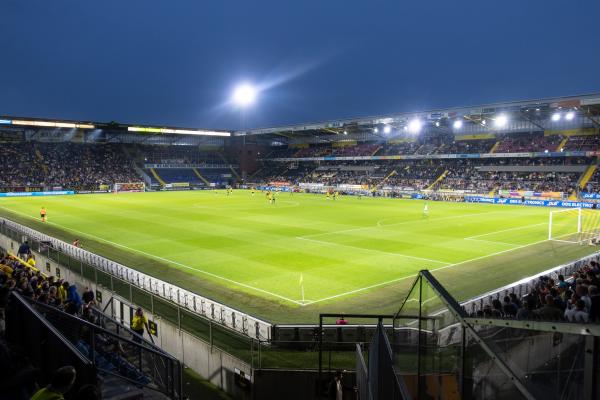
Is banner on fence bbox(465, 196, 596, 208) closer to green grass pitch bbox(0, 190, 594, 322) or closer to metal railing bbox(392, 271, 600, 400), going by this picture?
green grass pitch bbox(0, 190, 594, 322)

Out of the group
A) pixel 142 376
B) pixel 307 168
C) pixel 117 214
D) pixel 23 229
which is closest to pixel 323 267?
pixel 142 376

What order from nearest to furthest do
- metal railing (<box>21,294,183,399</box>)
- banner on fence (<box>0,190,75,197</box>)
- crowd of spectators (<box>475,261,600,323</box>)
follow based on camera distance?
crowd of spectators (<box>475,261,600,323</box>) < metal railing (<box>21,294,183,399</box>) < banner on fence (<box>0,190,75,197</box>)

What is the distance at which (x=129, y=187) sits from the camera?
266ft

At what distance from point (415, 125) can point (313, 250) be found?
5642 cm

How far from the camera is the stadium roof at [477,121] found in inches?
2250

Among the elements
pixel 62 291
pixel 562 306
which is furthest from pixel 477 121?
pixel 62 291

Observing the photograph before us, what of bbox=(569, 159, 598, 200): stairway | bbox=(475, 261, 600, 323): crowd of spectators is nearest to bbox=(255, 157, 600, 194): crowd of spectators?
bbox=(569, 159, 598, 200): stairway

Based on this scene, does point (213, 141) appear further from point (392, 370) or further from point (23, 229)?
point (392, 370)

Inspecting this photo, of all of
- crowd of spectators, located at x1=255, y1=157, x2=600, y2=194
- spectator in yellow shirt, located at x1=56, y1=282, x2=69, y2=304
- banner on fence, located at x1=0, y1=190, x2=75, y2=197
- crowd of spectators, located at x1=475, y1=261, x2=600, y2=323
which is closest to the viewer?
crowd of spectators, located at x1=475, y1=261, x2=600, y2=323

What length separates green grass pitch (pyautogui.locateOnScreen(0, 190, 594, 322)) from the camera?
18.1m

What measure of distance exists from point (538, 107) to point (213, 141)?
2736 inches

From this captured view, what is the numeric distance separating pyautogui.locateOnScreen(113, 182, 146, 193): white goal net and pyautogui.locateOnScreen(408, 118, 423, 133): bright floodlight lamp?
161ft

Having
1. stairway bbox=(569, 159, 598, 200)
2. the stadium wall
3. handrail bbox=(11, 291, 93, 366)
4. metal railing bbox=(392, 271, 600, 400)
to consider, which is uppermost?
stairway bbox=(569, 159, 598, 200)

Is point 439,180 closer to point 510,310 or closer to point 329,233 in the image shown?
point 329,233
